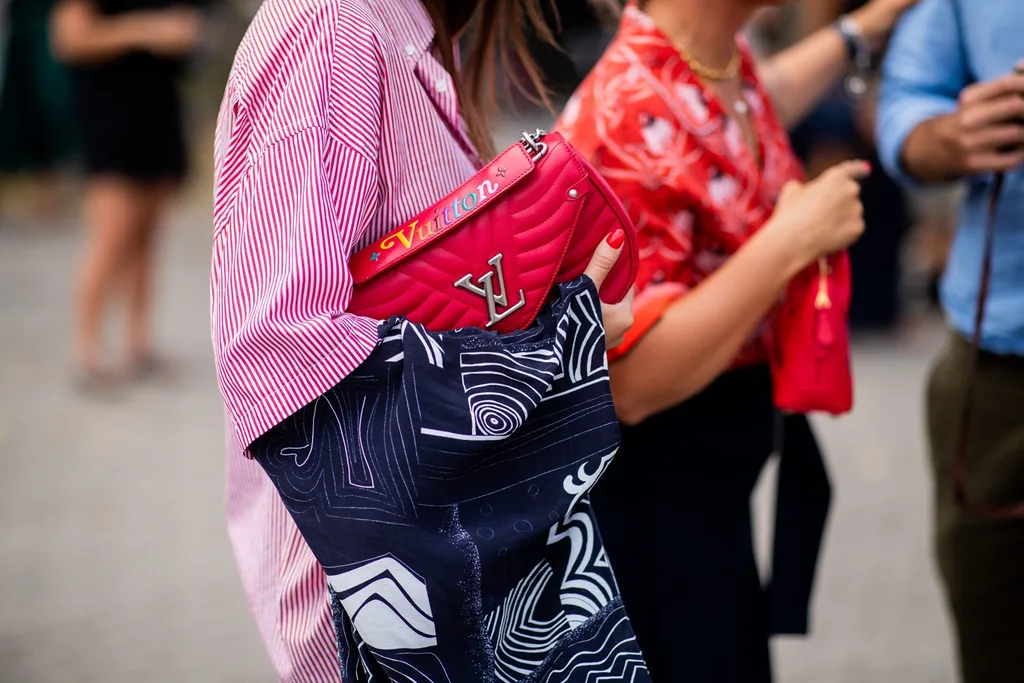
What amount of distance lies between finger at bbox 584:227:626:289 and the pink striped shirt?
0.62 feet

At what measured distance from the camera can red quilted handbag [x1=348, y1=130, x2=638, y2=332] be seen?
1.13 metres

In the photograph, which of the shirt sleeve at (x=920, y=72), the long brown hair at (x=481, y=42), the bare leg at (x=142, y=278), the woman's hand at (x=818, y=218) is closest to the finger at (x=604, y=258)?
the long brown hair at (x=481, y=42)

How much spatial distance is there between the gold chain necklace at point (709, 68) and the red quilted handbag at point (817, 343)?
346 millimetres

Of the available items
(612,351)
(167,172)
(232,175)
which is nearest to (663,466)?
(612,351)

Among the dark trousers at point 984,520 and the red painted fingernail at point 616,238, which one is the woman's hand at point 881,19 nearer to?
the dark trousers at point 984,520

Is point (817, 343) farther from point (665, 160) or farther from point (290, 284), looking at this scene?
point (290, 284)

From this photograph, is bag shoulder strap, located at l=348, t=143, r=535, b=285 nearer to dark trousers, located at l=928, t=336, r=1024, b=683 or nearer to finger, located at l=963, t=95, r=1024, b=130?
finger, located at l=963, t=95, r=1024, b=130

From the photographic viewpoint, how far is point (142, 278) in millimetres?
5266

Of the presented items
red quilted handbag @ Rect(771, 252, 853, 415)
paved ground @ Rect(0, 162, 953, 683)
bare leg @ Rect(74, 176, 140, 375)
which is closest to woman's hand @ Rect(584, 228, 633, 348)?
red quilted handbag @ Rect(771, 252, 853, 415)

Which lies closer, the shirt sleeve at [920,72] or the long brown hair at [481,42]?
the long brown hair at [481,42]

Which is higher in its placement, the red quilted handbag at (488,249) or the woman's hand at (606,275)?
the red quilted handbag at (488,249)

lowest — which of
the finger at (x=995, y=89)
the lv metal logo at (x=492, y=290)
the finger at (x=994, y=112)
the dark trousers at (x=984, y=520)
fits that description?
the dark trousers at (x=984, y=520)

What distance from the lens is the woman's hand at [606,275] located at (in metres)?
1.22

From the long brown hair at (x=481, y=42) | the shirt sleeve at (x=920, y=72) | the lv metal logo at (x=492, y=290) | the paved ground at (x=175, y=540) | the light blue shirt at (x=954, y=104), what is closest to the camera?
the lv metal logo at (x=492, y=290)
